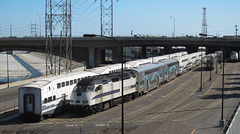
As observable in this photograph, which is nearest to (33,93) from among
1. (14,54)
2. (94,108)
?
(94,108)

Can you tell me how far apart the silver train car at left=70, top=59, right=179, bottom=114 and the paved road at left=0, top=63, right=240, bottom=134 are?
3.64ft

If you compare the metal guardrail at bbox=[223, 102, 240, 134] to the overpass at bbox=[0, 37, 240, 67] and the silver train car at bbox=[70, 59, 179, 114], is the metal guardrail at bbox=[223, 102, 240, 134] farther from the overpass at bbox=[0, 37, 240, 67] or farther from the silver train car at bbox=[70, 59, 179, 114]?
the overpass at bbox=[0, 37, 240, 67]

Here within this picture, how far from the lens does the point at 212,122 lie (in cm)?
3120

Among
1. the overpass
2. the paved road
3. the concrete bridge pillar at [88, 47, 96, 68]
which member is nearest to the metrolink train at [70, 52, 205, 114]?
the paved road

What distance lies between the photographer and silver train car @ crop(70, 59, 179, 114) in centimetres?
3197

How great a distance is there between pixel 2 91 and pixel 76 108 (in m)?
27.7

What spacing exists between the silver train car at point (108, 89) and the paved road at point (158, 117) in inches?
43.7

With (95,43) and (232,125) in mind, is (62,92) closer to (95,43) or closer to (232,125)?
(232,125)

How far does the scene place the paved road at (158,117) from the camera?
90.4 ft

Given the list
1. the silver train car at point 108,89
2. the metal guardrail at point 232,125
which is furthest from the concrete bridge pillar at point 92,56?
the metal guardrail at point 232,125

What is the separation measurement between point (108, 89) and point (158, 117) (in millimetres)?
6788

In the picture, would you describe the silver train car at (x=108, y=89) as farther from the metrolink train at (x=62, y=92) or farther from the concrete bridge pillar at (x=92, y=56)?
the concrete bridge pillar at (x=92, y=56)

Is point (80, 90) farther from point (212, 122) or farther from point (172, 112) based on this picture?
point (212, 122)

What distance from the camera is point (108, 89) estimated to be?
34.7 m
